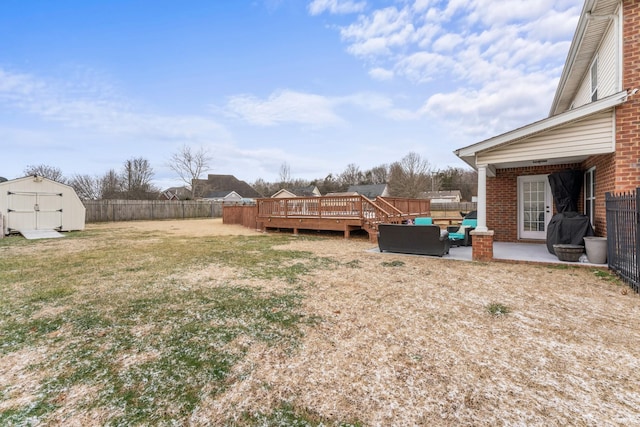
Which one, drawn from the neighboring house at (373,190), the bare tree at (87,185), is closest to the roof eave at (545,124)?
the neighboring house at (373,190)

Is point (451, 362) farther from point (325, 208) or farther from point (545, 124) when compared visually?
point (325, 208)

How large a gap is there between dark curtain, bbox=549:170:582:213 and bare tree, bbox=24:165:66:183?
43.0m

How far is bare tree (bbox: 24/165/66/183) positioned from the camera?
105ft

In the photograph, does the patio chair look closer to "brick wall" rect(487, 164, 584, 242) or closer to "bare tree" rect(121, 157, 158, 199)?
"brick wall" rect(487, 164, 584, 242)

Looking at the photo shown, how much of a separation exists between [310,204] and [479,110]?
13.5m

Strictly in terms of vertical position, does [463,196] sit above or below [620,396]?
above

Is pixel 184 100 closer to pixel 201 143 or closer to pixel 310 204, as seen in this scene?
pixel 310 204

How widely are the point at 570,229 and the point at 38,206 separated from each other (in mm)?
19448

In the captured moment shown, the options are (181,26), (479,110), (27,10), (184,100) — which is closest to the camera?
(27,10)

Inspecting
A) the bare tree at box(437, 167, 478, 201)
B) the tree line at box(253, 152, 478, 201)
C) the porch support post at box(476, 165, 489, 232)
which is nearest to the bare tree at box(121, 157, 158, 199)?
the tree line at box(253, 152, 478, 201)

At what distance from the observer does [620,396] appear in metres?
1.96

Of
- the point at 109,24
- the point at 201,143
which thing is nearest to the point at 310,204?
the point at 109,24

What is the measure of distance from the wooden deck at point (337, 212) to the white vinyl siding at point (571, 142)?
440 centimetres

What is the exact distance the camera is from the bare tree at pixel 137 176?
35.3 m
